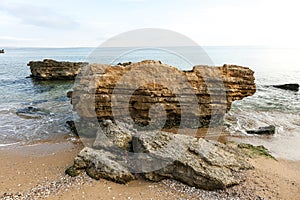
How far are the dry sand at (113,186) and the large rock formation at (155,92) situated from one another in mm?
4557

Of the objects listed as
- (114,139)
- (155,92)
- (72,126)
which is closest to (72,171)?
(114,139)

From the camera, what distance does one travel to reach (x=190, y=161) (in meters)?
9.23

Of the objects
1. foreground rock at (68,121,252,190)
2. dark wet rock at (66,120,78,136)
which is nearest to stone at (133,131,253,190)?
foreground rock at (68,121,252,190)

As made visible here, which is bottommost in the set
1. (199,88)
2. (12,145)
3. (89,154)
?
(12,145)

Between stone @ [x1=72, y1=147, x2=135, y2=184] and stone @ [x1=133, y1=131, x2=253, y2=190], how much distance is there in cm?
90

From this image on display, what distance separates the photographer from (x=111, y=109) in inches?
565

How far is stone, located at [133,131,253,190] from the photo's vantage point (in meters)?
8.84

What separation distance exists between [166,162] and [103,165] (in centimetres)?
260

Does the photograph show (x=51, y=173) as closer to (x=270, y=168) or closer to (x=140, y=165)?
(x=140, y=165)

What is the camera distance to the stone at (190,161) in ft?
29.0

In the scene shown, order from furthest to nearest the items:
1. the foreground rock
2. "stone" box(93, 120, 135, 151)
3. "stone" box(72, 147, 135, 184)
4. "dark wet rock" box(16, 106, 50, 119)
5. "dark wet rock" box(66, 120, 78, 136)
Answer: "dark wet rock" box(16, 106, 50, 119), "dark wet rock" box(66, 120, 78, 136), "stone" box(93, 120, 135, 151), "stone" box(72, 147, 135, 184), the foreground rock

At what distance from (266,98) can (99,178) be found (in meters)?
26.3

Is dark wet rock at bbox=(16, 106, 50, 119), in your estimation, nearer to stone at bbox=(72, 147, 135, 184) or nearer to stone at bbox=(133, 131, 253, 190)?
stone at bbox=(72, 147, 135, 184)

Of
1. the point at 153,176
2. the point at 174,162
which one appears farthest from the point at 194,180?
the point at 153,176
